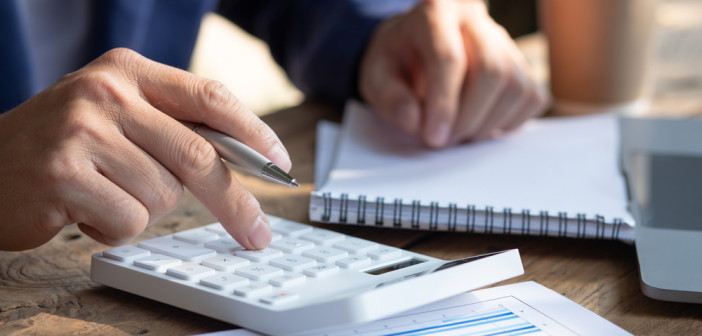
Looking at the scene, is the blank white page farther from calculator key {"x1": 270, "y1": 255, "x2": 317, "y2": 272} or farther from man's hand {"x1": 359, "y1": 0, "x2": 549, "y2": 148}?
calculator key {"x1": 270, "y1": 255, "x2": 317, "y2": 272}

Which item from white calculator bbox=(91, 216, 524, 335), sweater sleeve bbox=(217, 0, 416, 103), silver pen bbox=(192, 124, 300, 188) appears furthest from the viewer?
sweater sleeve bbox=(217, 0, 416, 103)

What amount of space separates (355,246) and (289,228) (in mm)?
72

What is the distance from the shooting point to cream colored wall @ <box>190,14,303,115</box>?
2836 mm

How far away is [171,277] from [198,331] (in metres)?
0.04

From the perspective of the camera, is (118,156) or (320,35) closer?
(118,156)

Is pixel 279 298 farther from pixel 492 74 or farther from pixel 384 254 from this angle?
pixel 492 74

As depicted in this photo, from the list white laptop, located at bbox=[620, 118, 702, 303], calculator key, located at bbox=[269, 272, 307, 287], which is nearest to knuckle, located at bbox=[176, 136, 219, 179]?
calculator key, located at bbox=[269, 272, 307, 287]

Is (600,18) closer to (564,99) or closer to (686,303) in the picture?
(564,99)

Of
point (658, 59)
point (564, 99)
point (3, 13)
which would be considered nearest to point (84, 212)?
point (3, 13)

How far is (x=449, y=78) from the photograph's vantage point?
818mm

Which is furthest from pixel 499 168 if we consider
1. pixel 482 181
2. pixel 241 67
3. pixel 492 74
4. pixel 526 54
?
pixel 241 67

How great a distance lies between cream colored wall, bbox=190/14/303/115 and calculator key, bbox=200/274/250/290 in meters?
2.33

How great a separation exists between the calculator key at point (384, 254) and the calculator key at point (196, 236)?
13 cm

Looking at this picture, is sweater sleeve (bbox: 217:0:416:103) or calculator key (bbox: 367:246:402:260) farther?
sweater sleeve (bbox: 217:0:416:103)
